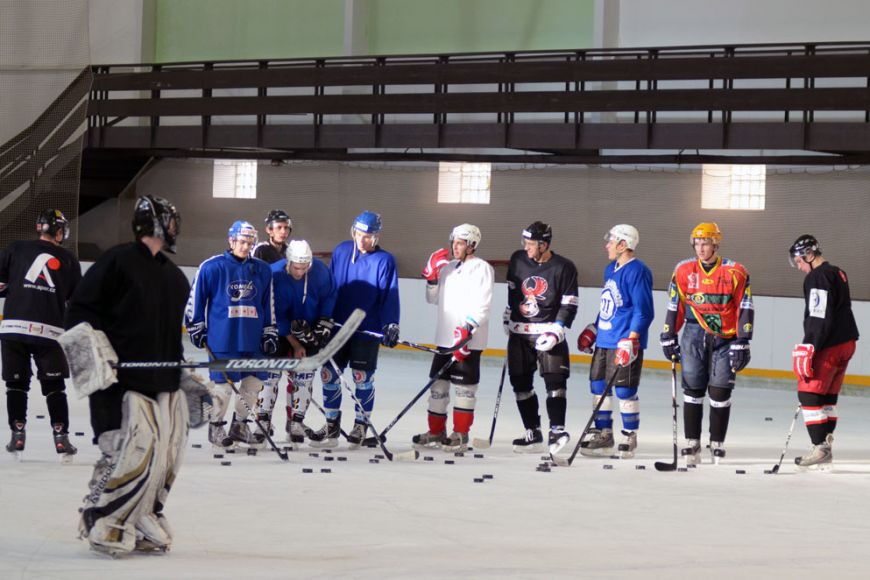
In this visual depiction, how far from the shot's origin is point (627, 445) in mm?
8328

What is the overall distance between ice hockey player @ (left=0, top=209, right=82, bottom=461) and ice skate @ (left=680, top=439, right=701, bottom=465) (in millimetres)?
3690

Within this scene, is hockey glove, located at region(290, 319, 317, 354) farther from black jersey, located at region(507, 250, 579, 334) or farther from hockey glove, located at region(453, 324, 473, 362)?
black jersey, located at region(507, 250, 579, 334)

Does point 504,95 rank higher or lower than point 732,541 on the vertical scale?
higher

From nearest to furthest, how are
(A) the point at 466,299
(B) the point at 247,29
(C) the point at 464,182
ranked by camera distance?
(A) the point at 466,299
(C) the point at 464,182
(B) the point at 247,29

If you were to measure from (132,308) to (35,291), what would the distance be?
2680 millimetres

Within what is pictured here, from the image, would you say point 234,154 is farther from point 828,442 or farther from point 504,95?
point 828,442

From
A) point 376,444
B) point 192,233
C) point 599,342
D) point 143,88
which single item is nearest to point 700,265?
point 599,342

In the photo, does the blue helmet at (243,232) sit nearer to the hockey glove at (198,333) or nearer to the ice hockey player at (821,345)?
the hockey glove at (198,333)

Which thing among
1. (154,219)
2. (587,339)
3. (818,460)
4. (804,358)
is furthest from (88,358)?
(818,460)

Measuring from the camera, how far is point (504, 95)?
666 inches

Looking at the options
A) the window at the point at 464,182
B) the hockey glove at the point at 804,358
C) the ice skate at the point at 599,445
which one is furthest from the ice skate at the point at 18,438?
the window at the point at 464,182

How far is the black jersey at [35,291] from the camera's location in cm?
741

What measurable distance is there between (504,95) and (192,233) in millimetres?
7201

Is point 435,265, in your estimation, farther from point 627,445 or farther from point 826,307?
point 826,307
